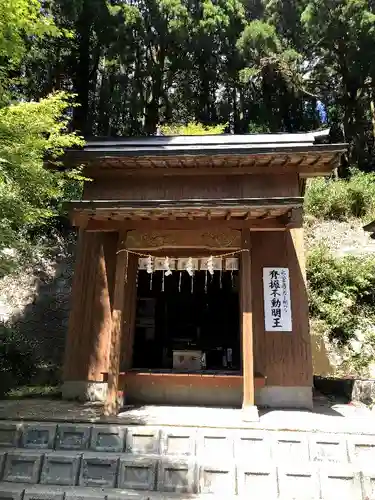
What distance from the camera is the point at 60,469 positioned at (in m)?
5.29

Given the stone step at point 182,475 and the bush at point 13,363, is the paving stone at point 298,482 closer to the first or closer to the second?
the stone step at point 182,475

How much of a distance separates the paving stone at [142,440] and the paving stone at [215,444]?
2.13 ft

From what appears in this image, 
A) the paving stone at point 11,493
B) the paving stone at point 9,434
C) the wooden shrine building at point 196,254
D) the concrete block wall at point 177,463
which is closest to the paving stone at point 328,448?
the concrete block wall at point 177,463

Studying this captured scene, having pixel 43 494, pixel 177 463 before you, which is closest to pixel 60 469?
pixel 43 494

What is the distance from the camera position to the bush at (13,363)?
10.4 m

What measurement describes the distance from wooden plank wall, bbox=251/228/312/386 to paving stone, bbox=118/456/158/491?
325 centimetres

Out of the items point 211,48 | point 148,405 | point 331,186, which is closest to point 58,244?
point 148,405

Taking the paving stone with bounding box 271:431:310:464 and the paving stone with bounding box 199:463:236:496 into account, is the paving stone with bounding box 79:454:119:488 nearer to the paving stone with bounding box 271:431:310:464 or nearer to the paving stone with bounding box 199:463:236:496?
the paving stone with bounding box 199:463:236:496

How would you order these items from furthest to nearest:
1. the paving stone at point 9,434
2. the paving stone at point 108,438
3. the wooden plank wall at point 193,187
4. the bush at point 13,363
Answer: the bush at point 13,363, the wooden plank wall at point 193,187, the paving stone at point 9,434, the paving stone at point 108,438

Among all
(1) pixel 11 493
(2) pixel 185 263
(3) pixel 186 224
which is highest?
(3) pixel 186 224

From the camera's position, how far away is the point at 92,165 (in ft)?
29.9

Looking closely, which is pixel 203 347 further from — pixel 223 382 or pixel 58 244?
pixel 58 244

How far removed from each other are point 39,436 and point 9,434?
470 mm

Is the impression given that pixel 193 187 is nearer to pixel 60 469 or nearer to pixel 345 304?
pixel 60 469
